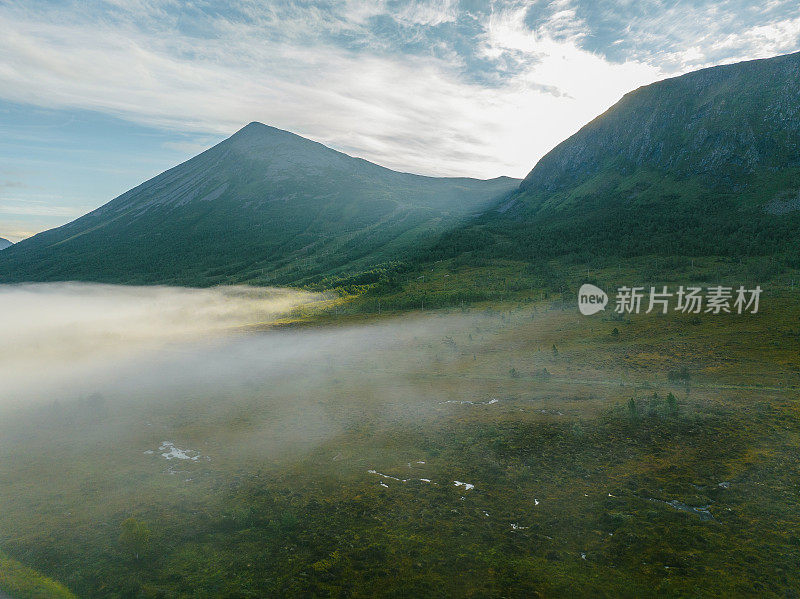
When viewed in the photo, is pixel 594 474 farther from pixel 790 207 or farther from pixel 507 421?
pixel 790 207

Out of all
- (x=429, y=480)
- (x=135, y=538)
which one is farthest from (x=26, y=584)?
(x=429, y=480)

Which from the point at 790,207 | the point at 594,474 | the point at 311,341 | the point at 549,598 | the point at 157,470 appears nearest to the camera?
the point at 549,598

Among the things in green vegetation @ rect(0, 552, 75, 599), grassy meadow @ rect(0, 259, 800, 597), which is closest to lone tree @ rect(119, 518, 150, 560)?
grassy meadow @ rect(0, 259, 800, 597)

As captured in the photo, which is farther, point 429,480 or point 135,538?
point 429,480

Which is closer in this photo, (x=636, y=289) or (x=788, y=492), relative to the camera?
(x=788, y=492)

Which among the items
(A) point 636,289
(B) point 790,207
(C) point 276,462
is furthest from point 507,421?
(B) point 790,207

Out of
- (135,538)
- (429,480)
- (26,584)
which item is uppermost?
(135,538)

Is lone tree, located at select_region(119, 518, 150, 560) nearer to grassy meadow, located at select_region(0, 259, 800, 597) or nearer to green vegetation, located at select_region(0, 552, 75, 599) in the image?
grassy meadow, located at select_region(0, 259, 800, 597)

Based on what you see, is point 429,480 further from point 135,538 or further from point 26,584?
point 26,584
